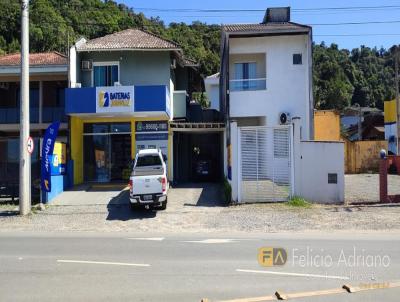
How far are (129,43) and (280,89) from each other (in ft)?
28.6

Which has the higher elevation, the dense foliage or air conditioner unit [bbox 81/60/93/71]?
the dense foliage

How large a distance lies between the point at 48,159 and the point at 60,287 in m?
14.2

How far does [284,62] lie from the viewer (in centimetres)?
2806

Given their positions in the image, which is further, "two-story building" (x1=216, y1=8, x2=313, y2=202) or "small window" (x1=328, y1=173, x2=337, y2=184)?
"two-story building" (x1=216, y1=8, x2=313, y2=202)

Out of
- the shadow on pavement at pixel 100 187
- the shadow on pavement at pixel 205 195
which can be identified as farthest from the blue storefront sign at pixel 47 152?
the shadow on pavement at pixel 205 195

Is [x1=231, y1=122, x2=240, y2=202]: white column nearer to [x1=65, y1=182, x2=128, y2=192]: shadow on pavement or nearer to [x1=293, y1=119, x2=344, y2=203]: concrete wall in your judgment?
[x1=293, y1=119, x2=344, y2=203]: concrete wall

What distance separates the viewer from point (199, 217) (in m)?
18.0

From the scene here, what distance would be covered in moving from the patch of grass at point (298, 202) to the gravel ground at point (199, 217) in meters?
0.31

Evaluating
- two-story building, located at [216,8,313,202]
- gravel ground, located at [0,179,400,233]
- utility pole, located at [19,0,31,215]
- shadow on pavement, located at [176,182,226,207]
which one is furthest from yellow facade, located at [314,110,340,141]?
utility pole, located at [19,0,31,215]

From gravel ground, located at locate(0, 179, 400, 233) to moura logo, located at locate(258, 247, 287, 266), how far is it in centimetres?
462

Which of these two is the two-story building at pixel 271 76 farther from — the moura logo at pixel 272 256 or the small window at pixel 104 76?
the moura logo at pixel 272 256

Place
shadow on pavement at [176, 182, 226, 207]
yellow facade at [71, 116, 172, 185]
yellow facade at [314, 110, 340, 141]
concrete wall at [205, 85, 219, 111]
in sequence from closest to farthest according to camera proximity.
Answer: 1. shadow on pavement at [176, 182, 226, 207]
2. yellow facade at [71, 116, 172, 185]
3. yellow facade at [314, 110, 340, 141]
4. concrete wall at [205, 85, 219, 111]

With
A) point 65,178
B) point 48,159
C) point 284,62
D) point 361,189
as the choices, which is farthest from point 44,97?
point 361,189

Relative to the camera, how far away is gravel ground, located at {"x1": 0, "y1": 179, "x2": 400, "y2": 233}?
52.3ft
